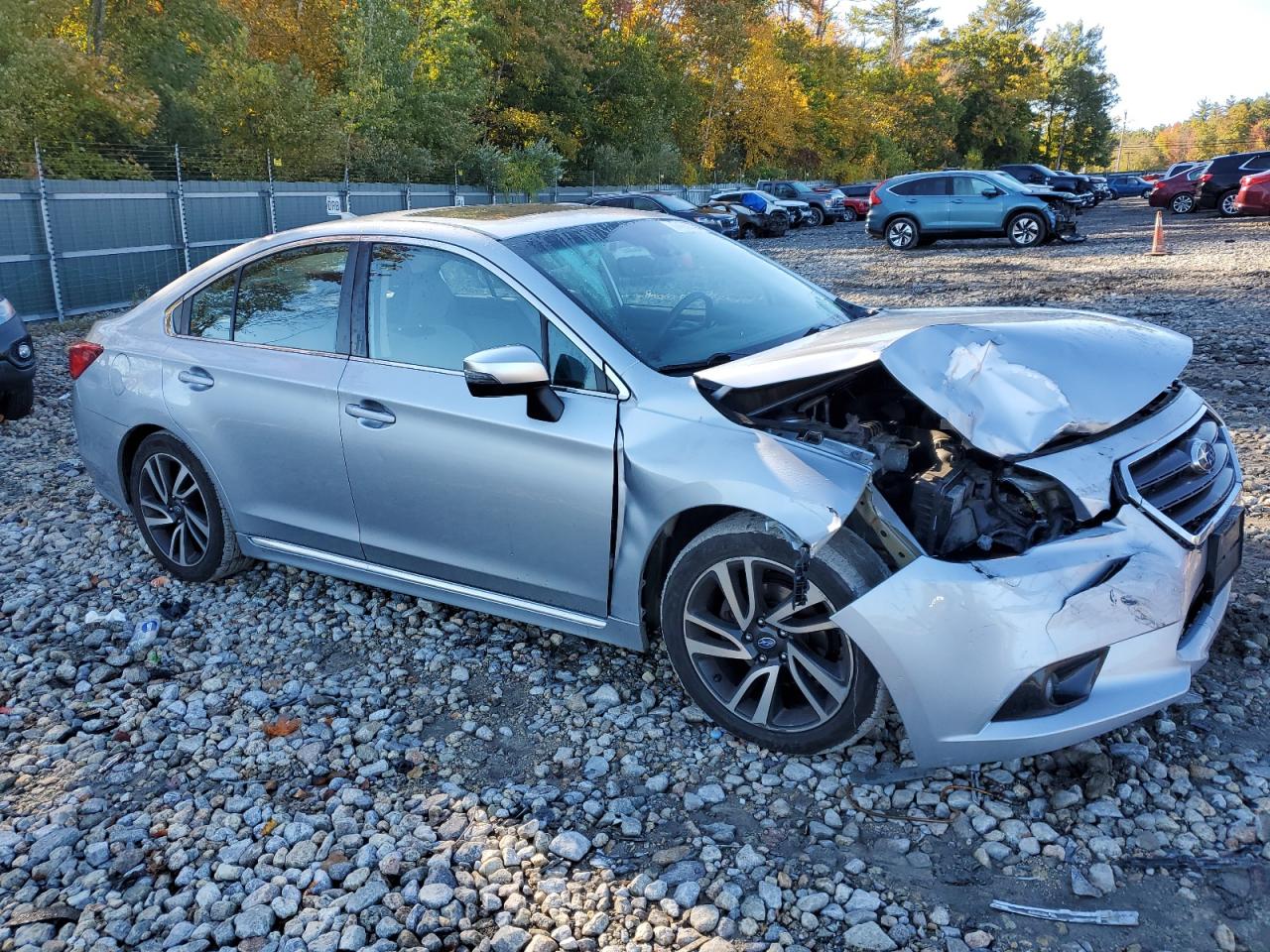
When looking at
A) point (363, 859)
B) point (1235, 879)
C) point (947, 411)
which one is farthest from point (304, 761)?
point (1235, 879)

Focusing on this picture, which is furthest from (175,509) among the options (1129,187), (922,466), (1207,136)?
(1207,136)

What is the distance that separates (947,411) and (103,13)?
26.2 m

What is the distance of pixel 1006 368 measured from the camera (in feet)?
9.72

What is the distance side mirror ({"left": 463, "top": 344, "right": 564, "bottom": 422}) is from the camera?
10.8 feet

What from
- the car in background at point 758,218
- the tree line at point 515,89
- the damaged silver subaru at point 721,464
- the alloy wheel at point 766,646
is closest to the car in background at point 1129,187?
the tree line at point 515,89

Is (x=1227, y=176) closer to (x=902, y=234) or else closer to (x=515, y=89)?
(x=902, y=234)

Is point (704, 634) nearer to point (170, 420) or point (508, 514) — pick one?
point (508, 514)

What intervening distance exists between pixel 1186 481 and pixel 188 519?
410cm

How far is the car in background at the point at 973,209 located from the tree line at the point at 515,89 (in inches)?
544

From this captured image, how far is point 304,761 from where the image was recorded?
3.43 metres

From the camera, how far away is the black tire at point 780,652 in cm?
297

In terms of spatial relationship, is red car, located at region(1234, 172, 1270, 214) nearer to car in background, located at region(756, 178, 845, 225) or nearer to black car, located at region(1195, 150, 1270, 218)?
black car, located at region(1195, 150, 1270, 218)

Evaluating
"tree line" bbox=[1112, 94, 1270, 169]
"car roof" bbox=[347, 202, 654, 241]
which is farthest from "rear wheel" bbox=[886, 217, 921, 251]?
"tree line" bbox=[1112, 94, 1270, 169]

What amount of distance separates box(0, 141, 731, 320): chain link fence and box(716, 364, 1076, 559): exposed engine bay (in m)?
8.69
